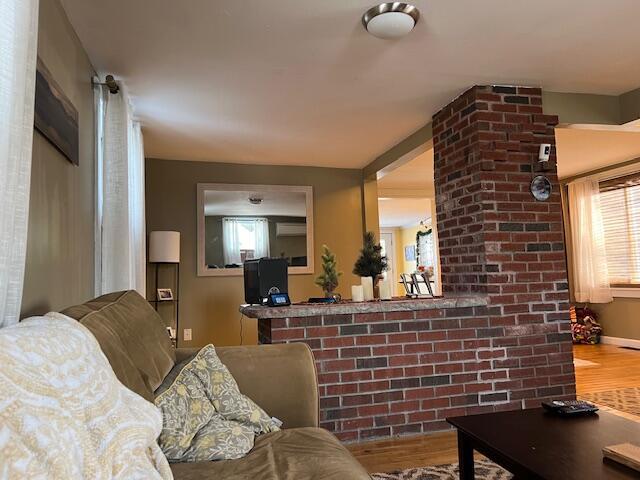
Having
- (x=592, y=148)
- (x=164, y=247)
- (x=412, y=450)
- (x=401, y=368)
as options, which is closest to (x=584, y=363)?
(x=592, y=148)

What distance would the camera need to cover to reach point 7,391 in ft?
2.26

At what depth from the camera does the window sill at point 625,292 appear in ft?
18.5

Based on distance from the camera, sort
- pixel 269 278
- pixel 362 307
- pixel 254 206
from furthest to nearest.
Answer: pixel 254 206
pixel 269 278
pixel 362 307

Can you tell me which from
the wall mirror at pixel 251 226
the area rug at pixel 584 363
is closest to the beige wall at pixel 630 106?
the area rug at pixel 584 363

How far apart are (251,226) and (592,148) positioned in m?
3.77

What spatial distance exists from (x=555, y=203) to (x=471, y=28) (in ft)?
4.73

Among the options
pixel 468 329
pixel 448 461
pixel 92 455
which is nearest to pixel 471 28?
pixel 468 329

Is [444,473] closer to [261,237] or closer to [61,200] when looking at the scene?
[61,200]

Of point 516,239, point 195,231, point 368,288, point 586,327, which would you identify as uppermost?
point 195,231

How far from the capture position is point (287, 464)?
1.33 m

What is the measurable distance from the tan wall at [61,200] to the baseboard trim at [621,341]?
6019 millimetres

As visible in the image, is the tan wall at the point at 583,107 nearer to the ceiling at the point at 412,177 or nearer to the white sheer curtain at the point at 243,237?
the ceiling at the point at 412,177

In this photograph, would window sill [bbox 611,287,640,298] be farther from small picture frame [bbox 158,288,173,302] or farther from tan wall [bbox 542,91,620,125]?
small picture frame [bbox 158,288,173,302]

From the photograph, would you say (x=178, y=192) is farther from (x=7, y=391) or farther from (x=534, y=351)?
(x=7, y=391)
